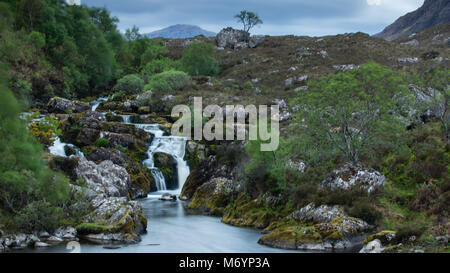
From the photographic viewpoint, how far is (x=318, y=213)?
30375 millimetres

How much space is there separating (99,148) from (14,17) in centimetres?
5787

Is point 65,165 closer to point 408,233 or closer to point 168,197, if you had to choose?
point 168,197

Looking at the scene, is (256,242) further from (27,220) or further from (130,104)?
(130,104)

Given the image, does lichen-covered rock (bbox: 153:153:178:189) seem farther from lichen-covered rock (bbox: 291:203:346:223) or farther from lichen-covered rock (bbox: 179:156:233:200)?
lichen-covered rock (bbox: 291:203:346:223)

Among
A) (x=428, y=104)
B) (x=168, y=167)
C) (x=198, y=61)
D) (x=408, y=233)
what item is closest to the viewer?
(x=408, y=233)

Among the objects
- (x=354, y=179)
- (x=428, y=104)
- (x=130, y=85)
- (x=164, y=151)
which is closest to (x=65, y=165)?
(x=164, y=151)

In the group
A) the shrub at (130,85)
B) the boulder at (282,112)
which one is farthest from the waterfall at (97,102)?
the boulder at (282,112)

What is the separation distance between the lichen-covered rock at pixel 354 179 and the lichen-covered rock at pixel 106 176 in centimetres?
2112

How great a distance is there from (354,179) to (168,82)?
6617 centimetres

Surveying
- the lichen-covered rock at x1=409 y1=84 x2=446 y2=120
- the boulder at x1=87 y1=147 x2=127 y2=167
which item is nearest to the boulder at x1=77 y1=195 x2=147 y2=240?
the boulder at x1=87 y1=147 x2=127 y2=167

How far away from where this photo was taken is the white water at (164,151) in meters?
53.9

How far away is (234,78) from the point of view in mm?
105375

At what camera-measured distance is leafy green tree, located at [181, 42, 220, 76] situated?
112m
